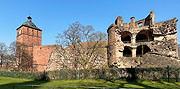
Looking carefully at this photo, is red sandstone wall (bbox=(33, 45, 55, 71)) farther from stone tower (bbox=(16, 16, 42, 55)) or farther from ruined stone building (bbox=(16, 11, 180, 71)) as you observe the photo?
ruined stone building (bbox=(16, 11, 180, 71))

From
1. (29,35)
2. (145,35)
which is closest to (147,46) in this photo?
(145,35)

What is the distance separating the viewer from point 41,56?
31.8 m

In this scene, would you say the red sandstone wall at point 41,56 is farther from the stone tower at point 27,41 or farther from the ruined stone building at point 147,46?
the ruined stone building at point 147,46

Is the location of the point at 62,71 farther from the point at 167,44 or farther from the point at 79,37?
the point at 167,44

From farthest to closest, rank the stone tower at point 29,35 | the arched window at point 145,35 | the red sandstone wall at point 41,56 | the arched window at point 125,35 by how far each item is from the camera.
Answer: the stone tower at point 29,35, the red sandstone wall at point 41,56, the arched window at point 125,35, the arched window at point 145,35

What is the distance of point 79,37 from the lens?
902 inches

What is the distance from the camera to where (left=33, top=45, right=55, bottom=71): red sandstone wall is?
1196 inches

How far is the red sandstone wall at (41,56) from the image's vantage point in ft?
99.6

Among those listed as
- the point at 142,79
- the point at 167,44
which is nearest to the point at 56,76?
the point at 142,79

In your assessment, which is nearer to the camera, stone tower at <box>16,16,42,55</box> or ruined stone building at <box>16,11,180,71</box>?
ruined stone building at <box>16,11,180,71</box>

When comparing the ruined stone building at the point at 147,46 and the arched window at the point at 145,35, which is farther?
the arched window at the point at 145,35

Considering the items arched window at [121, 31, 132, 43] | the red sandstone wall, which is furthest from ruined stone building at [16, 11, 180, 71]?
the red sandstone wall

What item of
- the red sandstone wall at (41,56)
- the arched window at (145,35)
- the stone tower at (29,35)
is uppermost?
the stone tower at (29,35)

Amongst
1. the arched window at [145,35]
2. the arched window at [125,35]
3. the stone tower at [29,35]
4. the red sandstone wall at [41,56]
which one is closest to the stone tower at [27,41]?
the stone tower at [29,35]
